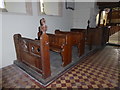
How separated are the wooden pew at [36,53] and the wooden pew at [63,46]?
0.57 meters

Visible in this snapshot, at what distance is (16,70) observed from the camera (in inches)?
97.9

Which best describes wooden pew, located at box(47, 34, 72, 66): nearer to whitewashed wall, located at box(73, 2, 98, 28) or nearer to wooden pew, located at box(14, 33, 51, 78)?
wooden pew, located at box(14, 33, 51, 78)

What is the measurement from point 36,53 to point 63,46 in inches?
27.2

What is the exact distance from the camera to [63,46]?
94.8 inches

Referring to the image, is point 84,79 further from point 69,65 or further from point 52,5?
point 52,5

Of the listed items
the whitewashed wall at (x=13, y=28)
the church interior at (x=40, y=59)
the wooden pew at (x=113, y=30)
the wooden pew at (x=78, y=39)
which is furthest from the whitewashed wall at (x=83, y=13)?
the wooden pew at (x=113, y=30)

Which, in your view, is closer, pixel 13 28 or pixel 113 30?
pixel 13 28

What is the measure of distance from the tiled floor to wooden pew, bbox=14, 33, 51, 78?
254mm

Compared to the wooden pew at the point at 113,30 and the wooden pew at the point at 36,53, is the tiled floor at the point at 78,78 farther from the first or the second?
the wooden pew at the point at 113,30

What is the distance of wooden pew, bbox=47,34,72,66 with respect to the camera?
243 cm

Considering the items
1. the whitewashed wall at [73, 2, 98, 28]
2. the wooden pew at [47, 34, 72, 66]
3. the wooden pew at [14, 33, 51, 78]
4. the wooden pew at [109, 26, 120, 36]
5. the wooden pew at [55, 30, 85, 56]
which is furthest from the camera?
the wooden pew at [109, 26, 120, 36]

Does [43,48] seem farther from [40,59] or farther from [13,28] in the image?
[13,28]

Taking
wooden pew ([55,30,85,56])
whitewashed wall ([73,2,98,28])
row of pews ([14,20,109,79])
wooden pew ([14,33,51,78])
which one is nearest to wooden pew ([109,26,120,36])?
whitewashed wall ([73,2,98,28])

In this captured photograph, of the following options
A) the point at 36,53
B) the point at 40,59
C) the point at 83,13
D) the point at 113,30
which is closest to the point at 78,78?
the point at 40,59
